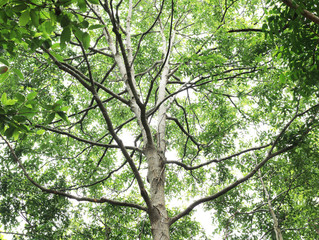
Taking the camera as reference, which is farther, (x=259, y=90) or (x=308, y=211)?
(x=308, y=211)

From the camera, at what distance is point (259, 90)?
562 cm

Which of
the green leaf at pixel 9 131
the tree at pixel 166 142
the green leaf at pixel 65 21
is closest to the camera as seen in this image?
the green leaf at pixel 65 21

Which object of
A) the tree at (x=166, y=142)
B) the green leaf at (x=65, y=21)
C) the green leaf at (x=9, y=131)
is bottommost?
the green leaf at (x=9, y=131)

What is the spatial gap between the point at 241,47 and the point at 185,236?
17.3ft

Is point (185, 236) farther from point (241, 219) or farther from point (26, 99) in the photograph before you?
point (26, 99)

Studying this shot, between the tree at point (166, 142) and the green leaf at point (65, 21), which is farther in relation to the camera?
the tree at point (166, 142)

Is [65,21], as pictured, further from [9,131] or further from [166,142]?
[166,142]

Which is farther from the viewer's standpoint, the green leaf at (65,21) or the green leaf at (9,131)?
the green leaf at (9,131)

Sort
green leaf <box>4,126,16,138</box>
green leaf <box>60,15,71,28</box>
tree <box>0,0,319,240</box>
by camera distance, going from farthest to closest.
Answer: tree <box>0,0,319,240</box>, green leaf <box>4,126,16,138</box>, green leaf <box>60,15,71,28</box>

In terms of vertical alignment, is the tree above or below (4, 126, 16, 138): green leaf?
above

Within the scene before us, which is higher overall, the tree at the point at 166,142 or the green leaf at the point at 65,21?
the tree at the point at 166,142

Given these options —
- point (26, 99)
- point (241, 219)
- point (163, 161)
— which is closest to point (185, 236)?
point (241, 219)

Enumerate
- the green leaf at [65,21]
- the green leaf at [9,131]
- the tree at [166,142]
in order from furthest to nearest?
the tree at [166,142]
the green leaf at [9,131]
the green leaf at [65,21]

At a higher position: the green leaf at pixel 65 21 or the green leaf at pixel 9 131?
the green leaf at pixel 65 21
